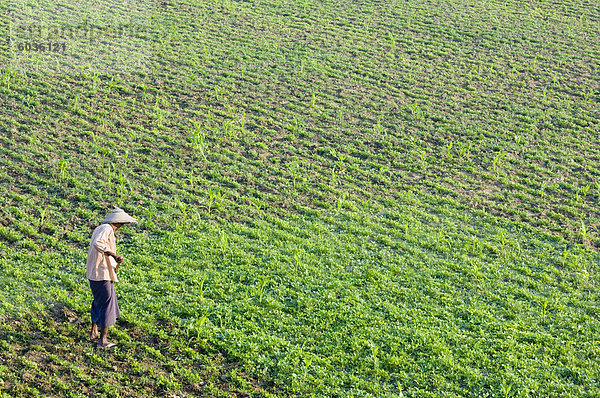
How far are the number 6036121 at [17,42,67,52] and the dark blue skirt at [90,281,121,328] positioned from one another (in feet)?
39.5

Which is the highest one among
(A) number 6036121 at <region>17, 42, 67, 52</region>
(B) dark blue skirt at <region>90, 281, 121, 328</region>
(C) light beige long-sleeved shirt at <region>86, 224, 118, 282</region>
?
(A) number 6036121 at <region>17, 42, 67, 52</region>

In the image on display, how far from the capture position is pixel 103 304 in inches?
291

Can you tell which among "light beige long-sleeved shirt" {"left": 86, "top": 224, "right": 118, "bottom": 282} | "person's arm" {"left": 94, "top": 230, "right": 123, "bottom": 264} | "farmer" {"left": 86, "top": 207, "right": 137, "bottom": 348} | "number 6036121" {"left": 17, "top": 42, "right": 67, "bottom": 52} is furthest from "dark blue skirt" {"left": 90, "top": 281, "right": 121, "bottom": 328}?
"number 6036121" {"left": 17, "top": 42, "right": 67, "bottom": 52}

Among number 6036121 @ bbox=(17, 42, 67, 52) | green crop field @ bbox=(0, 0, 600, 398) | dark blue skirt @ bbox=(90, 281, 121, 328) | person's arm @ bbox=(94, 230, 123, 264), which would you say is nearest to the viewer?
person's arm @ bbox=(94, 230, 123, 264)

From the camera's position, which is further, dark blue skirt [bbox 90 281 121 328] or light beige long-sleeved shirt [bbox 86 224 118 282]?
dark blue skirt [bbox 90 281 121 328]

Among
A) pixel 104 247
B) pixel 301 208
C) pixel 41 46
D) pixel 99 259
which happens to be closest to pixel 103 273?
pixel 99 259

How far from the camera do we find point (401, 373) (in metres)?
7.52

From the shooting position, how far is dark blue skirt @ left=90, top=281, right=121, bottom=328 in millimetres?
7344

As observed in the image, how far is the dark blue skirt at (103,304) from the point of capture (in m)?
7.34

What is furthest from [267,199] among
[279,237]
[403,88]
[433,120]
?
[403,88]

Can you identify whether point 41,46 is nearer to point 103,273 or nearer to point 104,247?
point 104,247

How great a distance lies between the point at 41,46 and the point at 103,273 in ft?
40.6

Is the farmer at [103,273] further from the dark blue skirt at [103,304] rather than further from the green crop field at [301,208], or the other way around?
the green crop field at [301,208]

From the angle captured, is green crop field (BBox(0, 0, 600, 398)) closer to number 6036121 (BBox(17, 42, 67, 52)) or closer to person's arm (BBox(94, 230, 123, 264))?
number 6036121 (BBox(17, 42, 67, 52))
